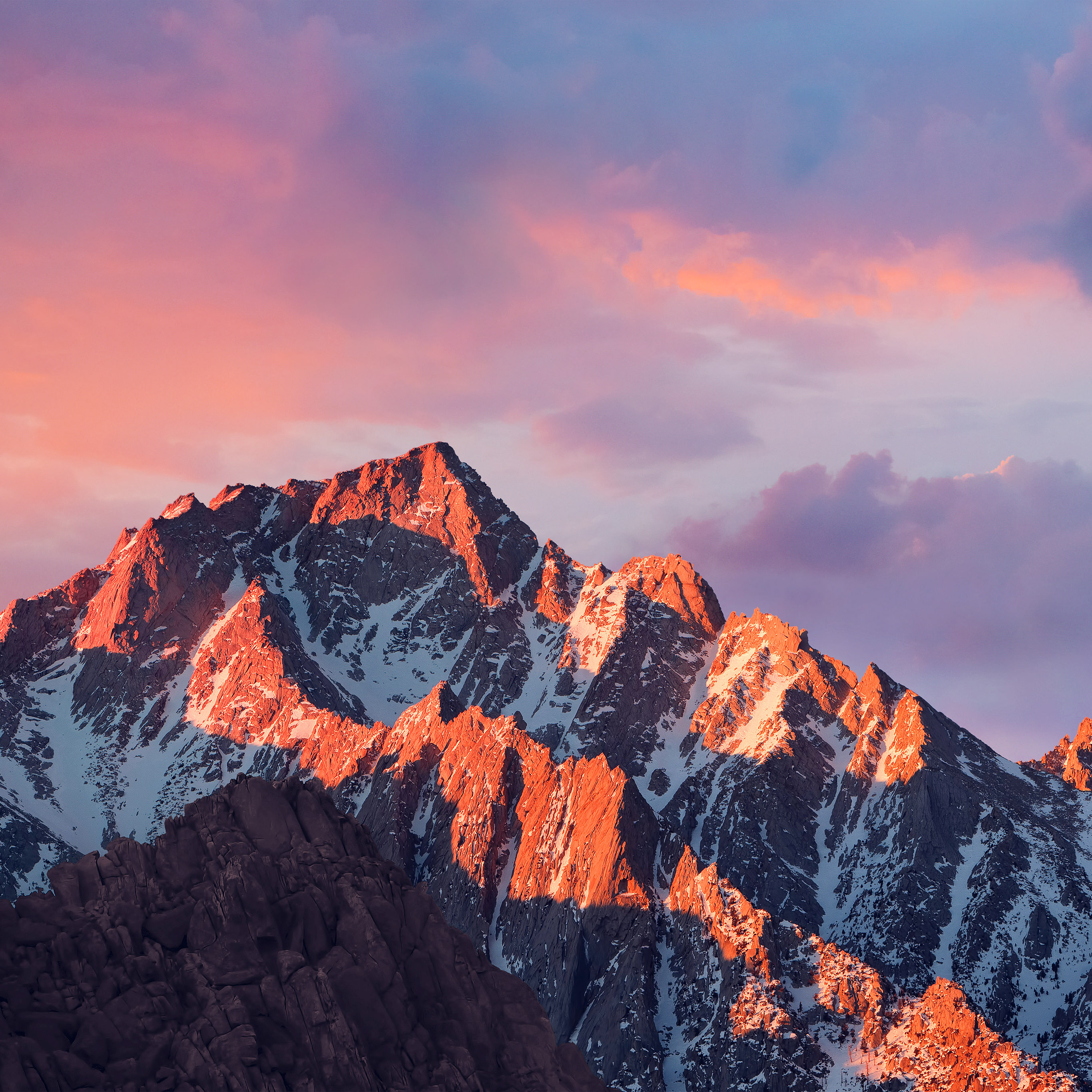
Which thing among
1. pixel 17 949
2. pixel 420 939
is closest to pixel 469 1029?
pixel 420 939

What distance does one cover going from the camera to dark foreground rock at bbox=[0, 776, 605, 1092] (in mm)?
89250

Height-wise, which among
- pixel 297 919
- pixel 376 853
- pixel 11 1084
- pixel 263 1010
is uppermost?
pixel 376 853

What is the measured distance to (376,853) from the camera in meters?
117

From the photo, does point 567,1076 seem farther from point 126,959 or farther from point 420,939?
point 126,959

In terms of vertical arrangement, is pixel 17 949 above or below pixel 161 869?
below

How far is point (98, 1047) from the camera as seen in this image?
88.4 m

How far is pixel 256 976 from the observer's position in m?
95.7

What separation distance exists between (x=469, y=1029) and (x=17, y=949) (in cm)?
3103

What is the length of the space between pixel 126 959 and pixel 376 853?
1028 inches

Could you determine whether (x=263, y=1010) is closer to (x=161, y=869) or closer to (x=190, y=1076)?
(x=190, y=1076)

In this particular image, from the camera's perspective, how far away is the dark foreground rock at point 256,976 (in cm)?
8925

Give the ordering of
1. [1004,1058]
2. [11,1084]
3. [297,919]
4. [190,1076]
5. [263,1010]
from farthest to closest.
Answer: [1004,1058] < [297,919] < [263,1010] < [190,1076] < [11,1084]

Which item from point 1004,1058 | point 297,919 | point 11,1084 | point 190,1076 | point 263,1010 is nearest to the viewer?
point 11,1084

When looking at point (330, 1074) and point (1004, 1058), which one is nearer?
point (330, 1074)
